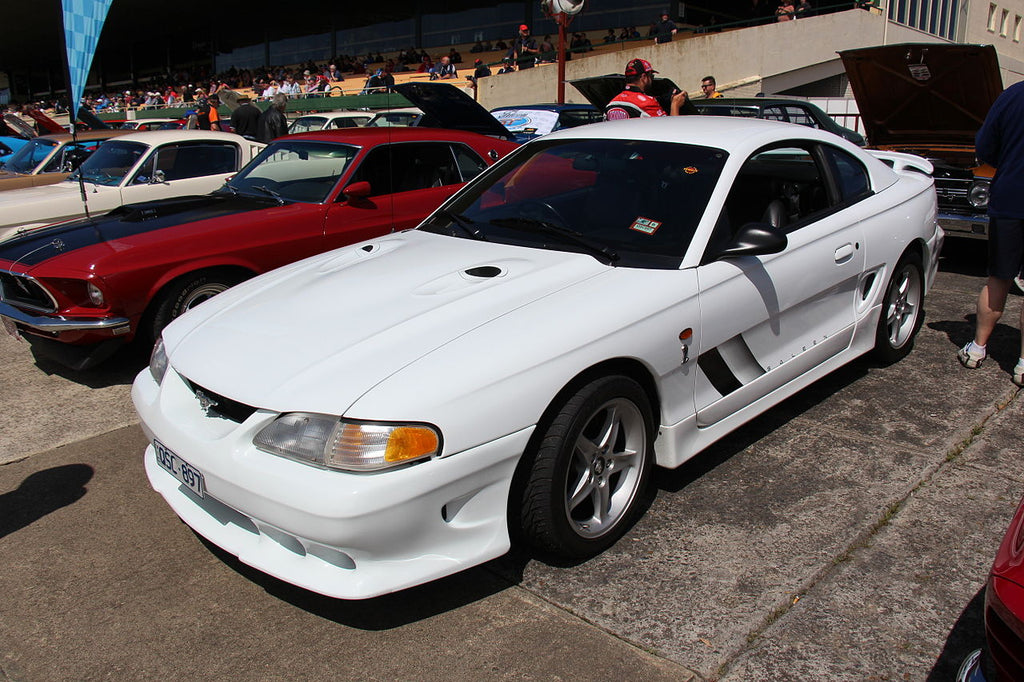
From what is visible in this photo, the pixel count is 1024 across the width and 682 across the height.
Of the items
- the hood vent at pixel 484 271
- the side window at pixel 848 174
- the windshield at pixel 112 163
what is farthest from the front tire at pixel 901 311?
the windshield at pixel 112 163

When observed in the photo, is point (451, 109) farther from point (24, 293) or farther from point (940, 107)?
point (940, 107)

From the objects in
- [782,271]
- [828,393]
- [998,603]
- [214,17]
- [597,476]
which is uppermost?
[214,17]

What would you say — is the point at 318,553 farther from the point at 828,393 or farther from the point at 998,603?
the point at 828,393

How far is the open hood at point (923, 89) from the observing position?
6.73 m

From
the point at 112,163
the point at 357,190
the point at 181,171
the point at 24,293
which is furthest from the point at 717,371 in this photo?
→ the point at 112,163

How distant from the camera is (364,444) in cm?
245

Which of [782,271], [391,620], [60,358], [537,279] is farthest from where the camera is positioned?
[60,358]

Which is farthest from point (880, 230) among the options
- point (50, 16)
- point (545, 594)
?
point (50, 16)

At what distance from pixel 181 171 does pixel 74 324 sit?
3.14m

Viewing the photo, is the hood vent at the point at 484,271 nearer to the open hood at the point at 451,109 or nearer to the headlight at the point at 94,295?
the headlight at the point at 94,295

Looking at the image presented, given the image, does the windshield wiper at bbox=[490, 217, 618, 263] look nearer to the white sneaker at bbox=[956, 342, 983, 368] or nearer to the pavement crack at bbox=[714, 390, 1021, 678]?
the pavement crack at bbox=[714, 390, 1021, 678]

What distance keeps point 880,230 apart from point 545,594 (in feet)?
9.26

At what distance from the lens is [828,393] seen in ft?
14.9

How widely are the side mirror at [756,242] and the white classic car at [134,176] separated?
5.47 meters
